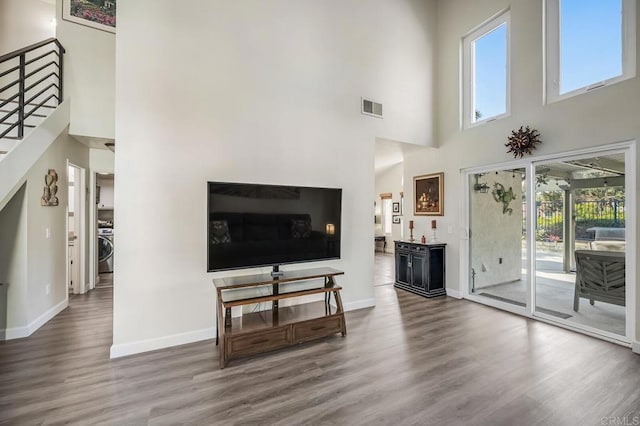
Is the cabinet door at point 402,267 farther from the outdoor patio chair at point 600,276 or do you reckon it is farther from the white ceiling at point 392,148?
the outdoor patio chair at point 600,276

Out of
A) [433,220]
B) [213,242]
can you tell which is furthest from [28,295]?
[433,220]

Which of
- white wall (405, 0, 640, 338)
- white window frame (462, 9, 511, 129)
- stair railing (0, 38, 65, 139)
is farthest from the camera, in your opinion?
white window frame (462, 9, 511, 129)

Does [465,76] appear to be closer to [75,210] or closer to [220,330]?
[220,330]

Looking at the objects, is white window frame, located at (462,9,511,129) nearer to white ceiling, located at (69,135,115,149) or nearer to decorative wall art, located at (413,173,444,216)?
decorative wall art, located at (413,173,444,216)

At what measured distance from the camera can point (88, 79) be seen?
3.95 m

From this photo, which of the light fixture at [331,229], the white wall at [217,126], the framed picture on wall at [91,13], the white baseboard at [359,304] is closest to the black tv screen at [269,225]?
the light fixture at [331,229]

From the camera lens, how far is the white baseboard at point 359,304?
4054 mm

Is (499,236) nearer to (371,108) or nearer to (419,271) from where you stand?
(419,271)

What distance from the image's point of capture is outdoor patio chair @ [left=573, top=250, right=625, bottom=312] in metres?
3.16

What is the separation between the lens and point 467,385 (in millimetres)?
2295

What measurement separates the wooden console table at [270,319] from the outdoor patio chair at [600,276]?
3.05 metres

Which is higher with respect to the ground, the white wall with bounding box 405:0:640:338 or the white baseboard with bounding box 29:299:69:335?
the white wall with bounding box 405:0:640:338

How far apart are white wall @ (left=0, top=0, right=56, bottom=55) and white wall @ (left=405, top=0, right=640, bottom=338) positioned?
7162mm

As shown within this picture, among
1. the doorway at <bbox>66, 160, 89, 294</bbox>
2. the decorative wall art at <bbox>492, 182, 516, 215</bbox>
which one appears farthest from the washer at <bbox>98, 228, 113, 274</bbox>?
the decorative wall art at <bbox>492, 182, 516, 215</bbox>
